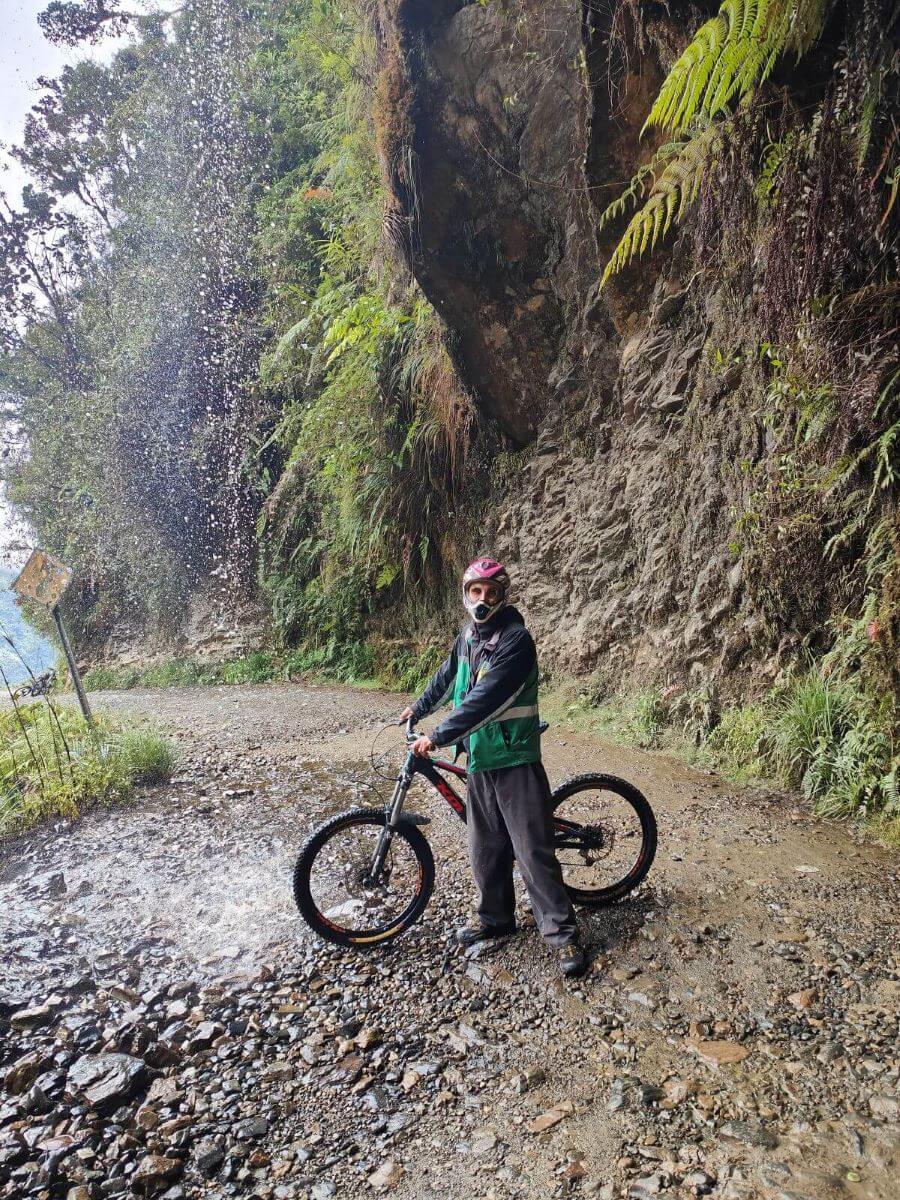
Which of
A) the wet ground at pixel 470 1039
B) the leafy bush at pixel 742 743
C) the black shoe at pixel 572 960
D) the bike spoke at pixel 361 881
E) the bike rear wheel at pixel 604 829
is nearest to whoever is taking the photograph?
the wet ground at pixel 470 1039

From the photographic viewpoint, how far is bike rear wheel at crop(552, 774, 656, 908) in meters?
3.81

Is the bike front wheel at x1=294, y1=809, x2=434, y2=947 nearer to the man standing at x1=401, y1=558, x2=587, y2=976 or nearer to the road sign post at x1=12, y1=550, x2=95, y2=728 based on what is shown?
the man standing at x1=401, y1=558, x2=587, y2=976

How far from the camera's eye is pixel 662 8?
5500mm

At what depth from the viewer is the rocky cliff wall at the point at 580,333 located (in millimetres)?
6047

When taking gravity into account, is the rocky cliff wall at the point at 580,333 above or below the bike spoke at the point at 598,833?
above

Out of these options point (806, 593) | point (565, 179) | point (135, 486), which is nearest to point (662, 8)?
point (565, 179)

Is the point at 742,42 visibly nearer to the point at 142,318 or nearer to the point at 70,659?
the point at 70,659

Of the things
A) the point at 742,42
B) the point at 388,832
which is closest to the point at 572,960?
the point at 388,832

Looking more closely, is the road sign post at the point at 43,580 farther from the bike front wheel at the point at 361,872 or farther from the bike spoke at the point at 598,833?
the bike spoke at the point at 598,833

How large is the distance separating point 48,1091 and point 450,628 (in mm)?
7686

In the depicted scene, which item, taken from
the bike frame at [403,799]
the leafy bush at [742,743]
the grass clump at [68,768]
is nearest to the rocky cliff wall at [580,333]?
the leafy bush at [742,743]

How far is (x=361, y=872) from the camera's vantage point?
3723mm

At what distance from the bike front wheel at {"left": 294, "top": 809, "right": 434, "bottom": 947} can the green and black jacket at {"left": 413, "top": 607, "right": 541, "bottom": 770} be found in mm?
713

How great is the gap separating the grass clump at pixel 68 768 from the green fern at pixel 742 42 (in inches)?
291
